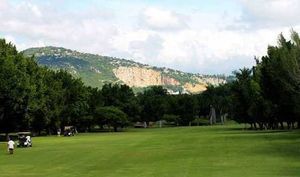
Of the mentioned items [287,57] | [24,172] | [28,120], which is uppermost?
[287,57]

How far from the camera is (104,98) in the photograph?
6826 inches

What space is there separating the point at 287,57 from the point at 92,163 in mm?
47131

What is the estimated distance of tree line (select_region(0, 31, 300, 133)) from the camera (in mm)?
89625

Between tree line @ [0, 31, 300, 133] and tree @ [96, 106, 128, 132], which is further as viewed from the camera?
tree @ [96, 106, 128, 132]

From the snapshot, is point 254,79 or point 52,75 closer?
point 254,79

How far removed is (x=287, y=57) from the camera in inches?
3177

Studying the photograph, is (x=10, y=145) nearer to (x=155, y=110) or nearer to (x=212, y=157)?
(x=212, y=157)

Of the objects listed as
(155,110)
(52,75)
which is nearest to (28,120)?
(52,75)

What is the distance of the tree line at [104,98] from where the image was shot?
8962 centimetres

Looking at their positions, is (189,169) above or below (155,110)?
below

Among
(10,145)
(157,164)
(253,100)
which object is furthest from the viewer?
(253,100)

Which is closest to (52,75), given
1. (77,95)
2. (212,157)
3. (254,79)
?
(77,95)

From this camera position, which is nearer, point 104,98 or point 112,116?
point 112,116

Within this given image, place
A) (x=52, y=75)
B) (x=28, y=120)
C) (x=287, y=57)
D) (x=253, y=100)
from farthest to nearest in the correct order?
(x=52, y=75)
(x=253, y=100)
(x=28, y=120)
(x=287, y=57)
